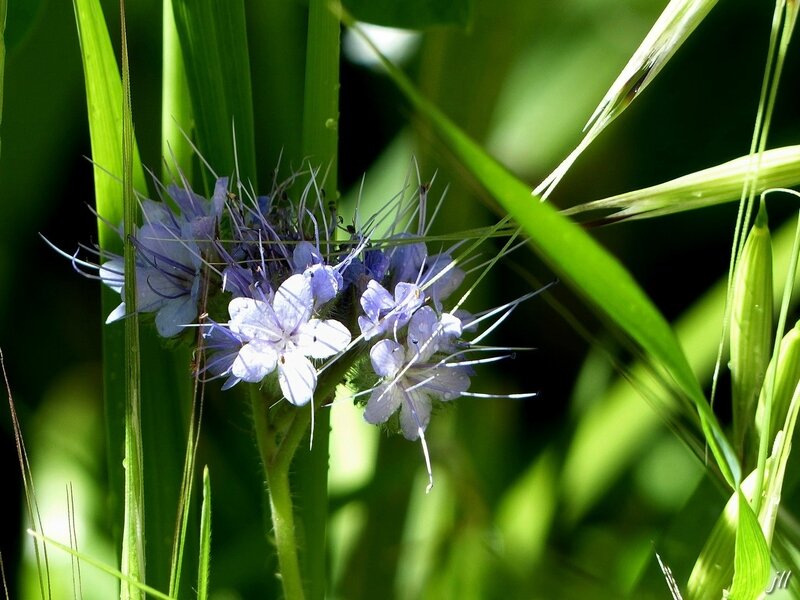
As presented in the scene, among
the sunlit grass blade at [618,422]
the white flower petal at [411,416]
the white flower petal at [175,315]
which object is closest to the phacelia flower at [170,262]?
the white flower petal at [175,315]

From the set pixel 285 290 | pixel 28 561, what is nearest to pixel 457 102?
pixel 285 290

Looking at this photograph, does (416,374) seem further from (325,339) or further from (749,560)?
(749,560)

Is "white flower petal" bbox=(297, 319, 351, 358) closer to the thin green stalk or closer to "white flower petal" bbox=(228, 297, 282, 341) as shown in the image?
"white flower petal" bbox=(228, 297, 282, 341)

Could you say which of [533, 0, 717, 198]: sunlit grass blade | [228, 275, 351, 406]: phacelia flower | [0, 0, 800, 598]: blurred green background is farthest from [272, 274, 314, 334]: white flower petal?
[0, 0, 800, 598]: blurred green background

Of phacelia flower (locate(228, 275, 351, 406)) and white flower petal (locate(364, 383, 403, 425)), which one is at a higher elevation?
phacelia flower (locate(228, 275, 351, 406))

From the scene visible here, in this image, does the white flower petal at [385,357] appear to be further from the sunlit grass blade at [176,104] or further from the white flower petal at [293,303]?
the sunlit grass blade at [176,104]
